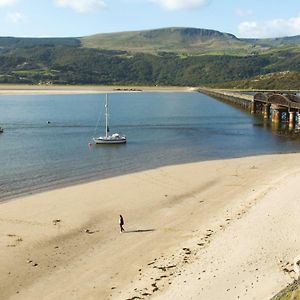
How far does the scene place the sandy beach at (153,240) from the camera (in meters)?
18.5

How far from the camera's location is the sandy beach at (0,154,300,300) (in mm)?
18516

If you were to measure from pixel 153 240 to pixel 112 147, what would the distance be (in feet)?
106

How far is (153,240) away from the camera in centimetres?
2373

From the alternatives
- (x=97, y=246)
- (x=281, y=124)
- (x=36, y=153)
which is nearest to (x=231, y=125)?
(x=281, y=124)

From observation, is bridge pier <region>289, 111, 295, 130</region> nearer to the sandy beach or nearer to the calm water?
the calm water

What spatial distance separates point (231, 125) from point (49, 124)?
2882 cm

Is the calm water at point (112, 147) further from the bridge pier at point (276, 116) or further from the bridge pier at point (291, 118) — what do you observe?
the bridge pier at point (291, 118)

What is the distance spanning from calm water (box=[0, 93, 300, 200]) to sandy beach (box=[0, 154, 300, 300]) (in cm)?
542

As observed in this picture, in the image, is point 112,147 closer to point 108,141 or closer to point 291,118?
point 108,141

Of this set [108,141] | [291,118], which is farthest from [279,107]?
[108,141]

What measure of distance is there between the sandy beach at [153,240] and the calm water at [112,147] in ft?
Result: 17.8

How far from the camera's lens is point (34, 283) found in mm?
19281

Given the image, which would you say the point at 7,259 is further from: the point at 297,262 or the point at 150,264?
the point at 297,262

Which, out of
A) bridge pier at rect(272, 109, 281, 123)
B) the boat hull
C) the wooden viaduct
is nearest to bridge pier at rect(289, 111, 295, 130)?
the wooden viaduct
